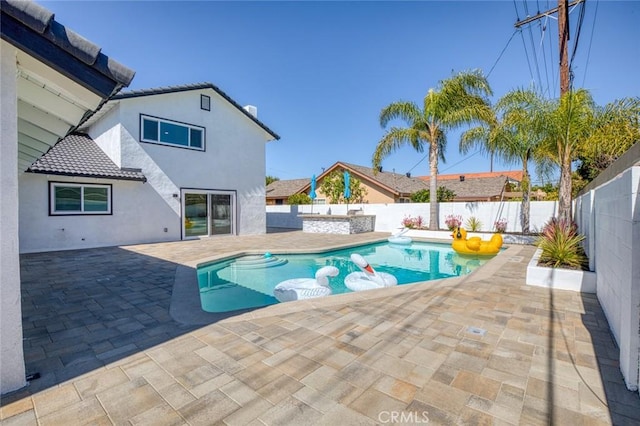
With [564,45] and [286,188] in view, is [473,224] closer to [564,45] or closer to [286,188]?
[564,45]

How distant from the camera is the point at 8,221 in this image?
8.16 feet

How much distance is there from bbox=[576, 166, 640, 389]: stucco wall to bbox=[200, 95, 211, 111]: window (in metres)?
15.2

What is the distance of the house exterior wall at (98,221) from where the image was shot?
406 inches

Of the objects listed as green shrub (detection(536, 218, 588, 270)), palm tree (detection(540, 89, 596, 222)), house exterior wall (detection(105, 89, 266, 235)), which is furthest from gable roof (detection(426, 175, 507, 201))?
green shrub (detection(536, 218, 588, 270))

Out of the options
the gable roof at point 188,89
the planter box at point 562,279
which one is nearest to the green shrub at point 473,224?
the planter box at point 562,279

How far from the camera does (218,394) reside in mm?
2615

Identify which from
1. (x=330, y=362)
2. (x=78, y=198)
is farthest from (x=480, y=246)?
(x=78, y=198)

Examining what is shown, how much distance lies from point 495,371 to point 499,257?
758 centimetres

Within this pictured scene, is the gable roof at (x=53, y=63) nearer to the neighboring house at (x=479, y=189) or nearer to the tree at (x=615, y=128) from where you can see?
the tree at (x=615, y=128)

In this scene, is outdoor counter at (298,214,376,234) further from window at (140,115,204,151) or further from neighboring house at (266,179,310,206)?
neighboring house at (266,179,310,206)

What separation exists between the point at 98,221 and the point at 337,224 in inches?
449

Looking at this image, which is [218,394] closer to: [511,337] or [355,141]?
[511,337]

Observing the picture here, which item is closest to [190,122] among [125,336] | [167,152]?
[167,152]

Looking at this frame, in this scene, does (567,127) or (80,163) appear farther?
(80,163)
